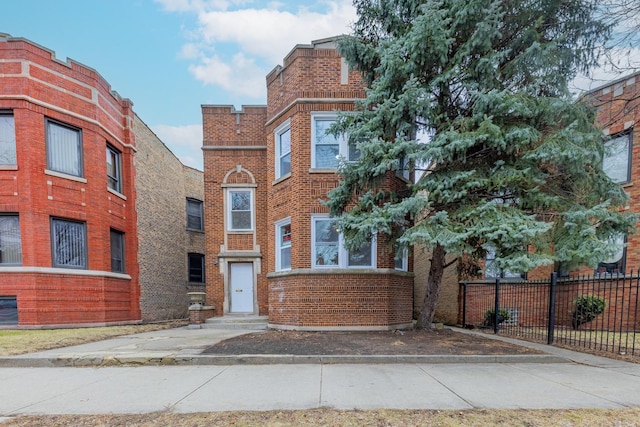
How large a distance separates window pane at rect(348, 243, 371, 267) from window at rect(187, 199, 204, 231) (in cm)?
1261

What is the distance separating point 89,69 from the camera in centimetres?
1073

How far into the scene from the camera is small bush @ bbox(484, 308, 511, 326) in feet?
32.1

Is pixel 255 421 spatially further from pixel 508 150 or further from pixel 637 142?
pixel 637 142

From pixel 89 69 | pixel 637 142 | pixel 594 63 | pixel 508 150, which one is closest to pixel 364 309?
pixel 508 150

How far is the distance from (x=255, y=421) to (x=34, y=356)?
5.32 meters

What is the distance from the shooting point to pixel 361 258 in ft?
28.1

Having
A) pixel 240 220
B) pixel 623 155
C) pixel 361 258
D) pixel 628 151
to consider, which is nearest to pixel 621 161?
pixel 623 155

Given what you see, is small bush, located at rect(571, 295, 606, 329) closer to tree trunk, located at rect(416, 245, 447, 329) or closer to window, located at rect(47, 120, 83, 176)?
tree trunk, located at rect(416, 245, 447, 329)

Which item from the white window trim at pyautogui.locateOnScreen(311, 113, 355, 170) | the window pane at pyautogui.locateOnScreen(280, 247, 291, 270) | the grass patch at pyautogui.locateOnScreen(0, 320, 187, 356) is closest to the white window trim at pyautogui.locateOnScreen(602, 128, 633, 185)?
the white window trim at pyautogui.locateOnScreen(311, 113, 355, 170)

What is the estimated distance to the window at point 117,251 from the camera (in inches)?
460

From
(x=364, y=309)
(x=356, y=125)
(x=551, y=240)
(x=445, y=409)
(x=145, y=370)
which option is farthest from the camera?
(x=364, y=309)

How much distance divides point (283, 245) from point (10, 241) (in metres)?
8.86

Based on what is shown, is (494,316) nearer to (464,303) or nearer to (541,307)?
(464,303)

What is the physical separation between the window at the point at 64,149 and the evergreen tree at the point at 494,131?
9.91 meters
